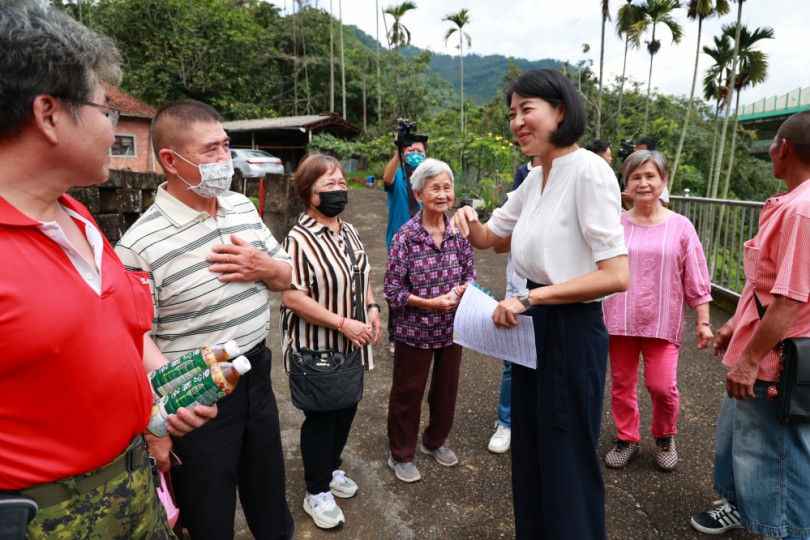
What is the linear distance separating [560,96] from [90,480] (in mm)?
2044

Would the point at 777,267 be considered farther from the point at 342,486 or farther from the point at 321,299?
the point at 342,486

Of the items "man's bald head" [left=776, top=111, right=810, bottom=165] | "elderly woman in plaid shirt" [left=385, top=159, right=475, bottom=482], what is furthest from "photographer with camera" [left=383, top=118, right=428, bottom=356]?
"man's bald head" [left=776, top=111, right=810, bottom=165]

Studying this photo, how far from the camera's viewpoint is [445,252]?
10.4ft

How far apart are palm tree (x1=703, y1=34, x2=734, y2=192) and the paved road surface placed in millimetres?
22542

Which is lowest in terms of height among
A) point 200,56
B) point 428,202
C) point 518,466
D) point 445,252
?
point 518,466

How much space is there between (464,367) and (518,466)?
2.52 metres

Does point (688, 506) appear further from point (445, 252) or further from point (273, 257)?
point (273, 257)

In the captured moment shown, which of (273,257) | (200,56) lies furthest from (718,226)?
(200,56)

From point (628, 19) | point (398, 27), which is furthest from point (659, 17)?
point (398, 27)

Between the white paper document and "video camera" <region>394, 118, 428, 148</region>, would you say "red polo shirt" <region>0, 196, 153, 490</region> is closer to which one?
the white paper document

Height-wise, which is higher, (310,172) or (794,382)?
(310,172)

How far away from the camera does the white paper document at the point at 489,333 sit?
204cm

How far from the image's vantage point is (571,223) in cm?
191

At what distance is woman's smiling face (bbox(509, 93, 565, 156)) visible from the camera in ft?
6.39
